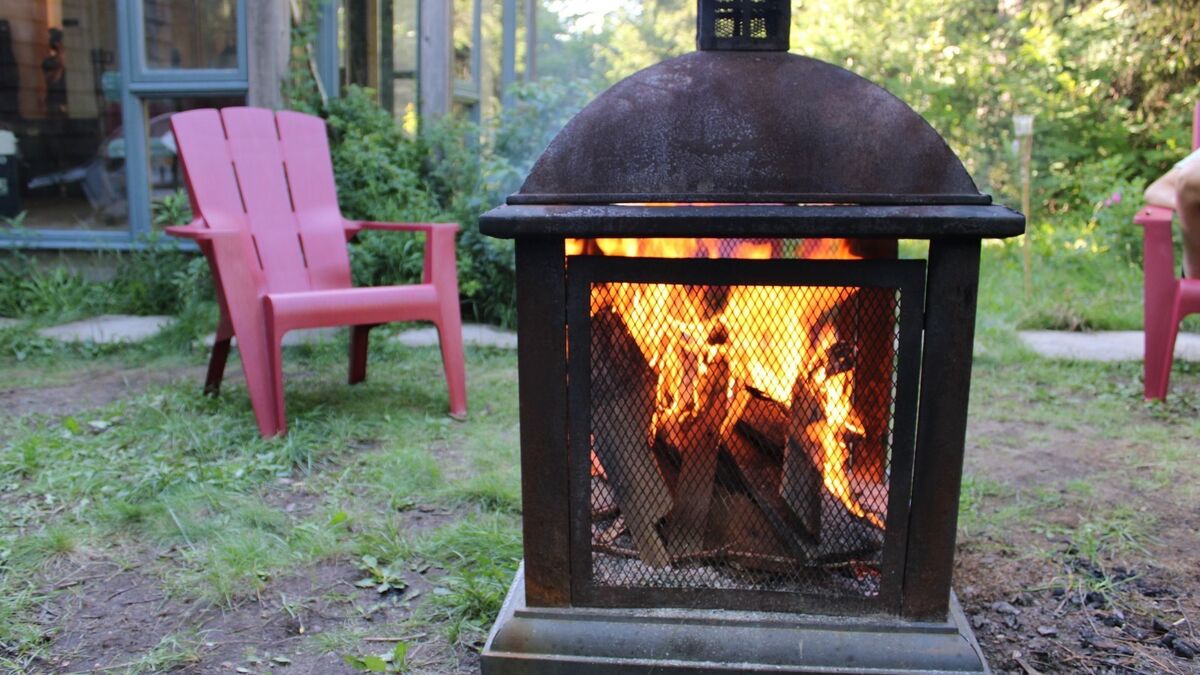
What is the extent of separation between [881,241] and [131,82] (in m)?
4.36

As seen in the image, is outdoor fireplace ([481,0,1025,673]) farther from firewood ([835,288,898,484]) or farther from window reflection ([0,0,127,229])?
window reflection ([0,0,127,229])

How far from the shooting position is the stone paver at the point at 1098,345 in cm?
399

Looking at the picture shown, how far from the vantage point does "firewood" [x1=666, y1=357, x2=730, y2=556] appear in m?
1.64

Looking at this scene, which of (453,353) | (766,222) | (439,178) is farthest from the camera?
(439,178)

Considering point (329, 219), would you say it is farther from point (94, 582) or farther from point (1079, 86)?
point (1079, 86)

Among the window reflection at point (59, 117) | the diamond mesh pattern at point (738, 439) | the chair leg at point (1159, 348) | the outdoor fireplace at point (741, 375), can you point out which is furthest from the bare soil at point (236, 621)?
the window reflection at point (59, 117)

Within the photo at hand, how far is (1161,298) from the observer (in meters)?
3.32

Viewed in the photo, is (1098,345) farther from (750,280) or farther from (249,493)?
(249,493)

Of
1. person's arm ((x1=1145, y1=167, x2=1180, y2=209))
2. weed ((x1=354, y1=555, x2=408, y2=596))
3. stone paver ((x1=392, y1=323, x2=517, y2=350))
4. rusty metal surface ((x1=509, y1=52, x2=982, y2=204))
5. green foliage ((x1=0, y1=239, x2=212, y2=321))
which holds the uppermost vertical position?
rusty metal surface ((x1=509, y1=52, x2=982, y2=204))

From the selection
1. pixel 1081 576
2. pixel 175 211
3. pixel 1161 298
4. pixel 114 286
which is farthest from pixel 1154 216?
pixel 114 286

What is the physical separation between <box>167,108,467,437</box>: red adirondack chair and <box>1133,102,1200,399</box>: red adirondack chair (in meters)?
2.40

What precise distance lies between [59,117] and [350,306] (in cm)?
313

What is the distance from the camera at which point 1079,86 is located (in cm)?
770

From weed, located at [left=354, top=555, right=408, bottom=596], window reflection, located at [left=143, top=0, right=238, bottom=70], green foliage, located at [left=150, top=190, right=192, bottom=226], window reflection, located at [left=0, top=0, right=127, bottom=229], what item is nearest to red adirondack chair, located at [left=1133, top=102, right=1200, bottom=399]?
weed, located at [left=354, top=555, right=408, bottom=596]
